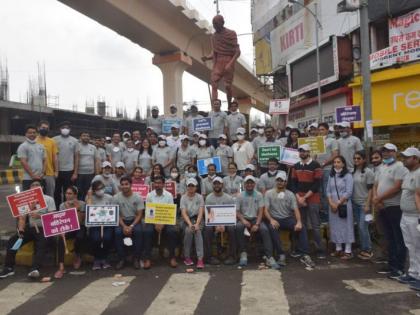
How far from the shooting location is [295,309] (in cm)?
541

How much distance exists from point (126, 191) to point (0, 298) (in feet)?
9.20

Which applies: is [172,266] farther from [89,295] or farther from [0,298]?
[0,298]

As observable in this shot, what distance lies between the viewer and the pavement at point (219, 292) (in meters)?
5.50

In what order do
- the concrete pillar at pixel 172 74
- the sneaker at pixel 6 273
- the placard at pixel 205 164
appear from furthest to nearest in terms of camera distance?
the concrete pillar at pixel 172 74 → the placard at pixel 205 164 → the sneaker at pixel 6 273

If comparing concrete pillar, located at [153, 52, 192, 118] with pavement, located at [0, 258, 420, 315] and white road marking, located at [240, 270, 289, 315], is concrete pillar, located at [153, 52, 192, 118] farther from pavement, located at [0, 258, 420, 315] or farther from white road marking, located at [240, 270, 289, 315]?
white road marking, located at [240, 270, 289, 315]

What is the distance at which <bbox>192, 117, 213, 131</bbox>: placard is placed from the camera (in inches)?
438

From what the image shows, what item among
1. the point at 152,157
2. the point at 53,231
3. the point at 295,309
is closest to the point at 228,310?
the point at 295,309

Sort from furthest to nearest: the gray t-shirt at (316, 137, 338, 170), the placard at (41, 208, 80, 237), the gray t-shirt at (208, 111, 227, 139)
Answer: the gray t-shirt at (208, 111, 227, 139)
the gray t-shirt at (316, 137, 338, 170)
the placard at (41, 208, 80, 237)

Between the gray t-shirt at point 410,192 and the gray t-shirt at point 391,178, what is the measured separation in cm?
31

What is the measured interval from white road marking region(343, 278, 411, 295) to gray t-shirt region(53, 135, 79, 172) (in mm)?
6086

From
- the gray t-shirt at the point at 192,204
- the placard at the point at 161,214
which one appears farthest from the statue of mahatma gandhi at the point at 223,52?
the placard at the point at 161,214

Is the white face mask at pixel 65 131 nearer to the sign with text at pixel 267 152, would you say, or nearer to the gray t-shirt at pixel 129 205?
the gray t-shirt at pixel 129 205

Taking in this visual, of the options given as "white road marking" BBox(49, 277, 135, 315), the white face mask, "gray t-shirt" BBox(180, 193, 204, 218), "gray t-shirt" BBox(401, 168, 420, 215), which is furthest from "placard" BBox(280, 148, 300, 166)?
the white face mask

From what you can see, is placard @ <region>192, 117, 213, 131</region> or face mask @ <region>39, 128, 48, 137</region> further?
placard @ <region>192, 117, 213, 131</region>
